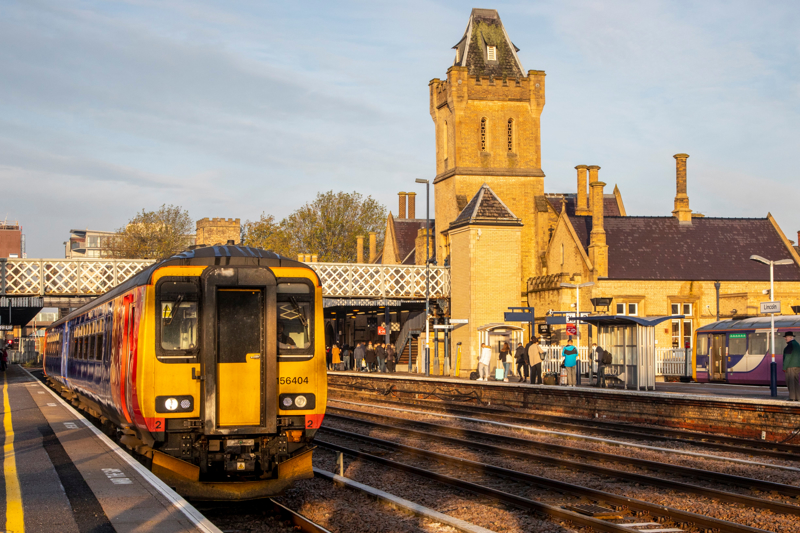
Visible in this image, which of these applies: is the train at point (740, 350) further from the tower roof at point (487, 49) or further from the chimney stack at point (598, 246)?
the tower roof at point (487, 49)

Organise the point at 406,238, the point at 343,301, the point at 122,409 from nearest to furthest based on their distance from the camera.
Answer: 1. the point at 122,409
2. the point at 343,301
3. the point at 406,238

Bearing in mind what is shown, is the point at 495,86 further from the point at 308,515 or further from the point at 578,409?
the point at 308,515

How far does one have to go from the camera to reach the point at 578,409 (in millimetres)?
24688

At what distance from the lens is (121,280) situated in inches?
2110

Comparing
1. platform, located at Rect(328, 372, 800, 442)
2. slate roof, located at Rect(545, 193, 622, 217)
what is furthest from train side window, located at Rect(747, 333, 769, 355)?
slate roof, located at Rect(545, 193, 622, 217)

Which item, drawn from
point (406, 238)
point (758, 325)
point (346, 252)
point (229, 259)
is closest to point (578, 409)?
point (758, 325)

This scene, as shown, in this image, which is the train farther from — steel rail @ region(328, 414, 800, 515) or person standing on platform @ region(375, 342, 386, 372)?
steel rail @ region(328, 414, 800, 515)

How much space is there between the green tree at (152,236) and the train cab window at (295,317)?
68.1 meters

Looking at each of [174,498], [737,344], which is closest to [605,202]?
[737,344]

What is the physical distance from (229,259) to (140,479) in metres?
2.77

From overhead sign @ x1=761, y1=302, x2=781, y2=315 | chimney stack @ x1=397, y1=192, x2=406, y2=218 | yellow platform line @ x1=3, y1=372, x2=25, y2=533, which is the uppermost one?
chimney stack @ x1=397, y1=192, x2=406, y2=218

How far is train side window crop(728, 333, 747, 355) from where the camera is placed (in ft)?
118

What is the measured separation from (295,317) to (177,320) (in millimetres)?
1417

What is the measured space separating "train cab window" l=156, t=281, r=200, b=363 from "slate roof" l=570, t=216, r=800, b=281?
39.6 metres
